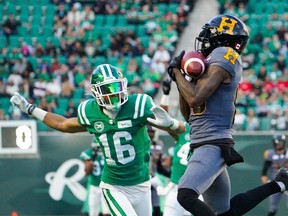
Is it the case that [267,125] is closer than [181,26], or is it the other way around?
[267,125]

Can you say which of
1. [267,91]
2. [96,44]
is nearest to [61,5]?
[96,44]

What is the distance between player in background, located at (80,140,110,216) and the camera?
447 inches

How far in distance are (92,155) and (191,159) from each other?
5.41 metres

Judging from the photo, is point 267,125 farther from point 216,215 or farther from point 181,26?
point 216,215

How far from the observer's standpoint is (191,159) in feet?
20.0

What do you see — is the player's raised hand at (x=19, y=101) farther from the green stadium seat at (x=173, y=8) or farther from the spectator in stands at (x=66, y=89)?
the green stadium seat at (x=173, y=8)

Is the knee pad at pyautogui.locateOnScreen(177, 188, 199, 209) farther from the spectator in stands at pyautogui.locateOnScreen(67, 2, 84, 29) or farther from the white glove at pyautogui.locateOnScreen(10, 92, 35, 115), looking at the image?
the spectator in stands at pyautogui.locateOnScreen(67, 2, 84, 29)

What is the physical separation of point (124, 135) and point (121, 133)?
28mm

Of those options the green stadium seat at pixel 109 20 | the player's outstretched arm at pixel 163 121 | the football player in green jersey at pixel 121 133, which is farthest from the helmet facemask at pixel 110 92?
the green stadium seat at pixel 109 20

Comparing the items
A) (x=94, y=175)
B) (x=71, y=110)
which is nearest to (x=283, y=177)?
(x=94, y=175)

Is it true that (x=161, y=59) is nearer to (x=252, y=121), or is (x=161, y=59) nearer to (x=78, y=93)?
(x=78, y=93)

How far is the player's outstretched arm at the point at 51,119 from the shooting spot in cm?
685

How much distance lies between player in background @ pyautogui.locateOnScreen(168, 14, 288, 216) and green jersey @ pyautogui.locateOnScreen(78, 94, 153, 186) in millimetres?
456

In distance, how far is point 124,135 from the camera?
21.9 ft
